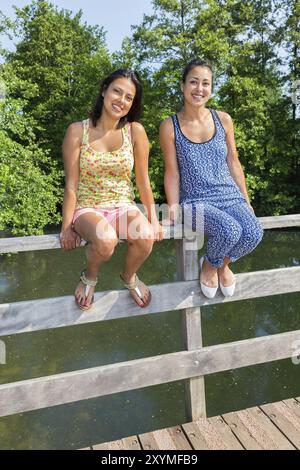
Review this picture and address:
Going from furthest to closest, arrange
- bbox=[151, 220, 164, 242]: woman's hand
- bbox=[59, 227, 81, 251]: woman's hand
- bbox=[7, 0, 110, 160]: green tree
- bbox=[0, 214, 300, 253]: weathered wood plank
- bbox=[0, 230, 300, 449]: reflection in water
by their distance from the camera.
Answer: bbox=[7, 0, 110, 160]: green tree → bbox=[0, 230, 300, 449]: reflection in water → bbox=[151, 220, 164, 242]: woman's hand → bbox=[59, 227, 81, 251]: woman's hand → bbox=[0, 214, 300, 253]: weathered wood plank

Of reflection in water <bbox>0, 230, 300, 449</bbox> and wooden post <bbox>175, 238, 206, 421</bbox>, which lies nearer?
wooden post <bbox>175, 238, 206, 421</bbox>

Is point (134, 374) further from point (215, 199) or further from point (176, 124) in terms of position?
point (176, 124)

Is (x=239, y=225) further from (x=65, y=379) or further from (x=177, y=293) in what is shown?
(x=65, y=379)

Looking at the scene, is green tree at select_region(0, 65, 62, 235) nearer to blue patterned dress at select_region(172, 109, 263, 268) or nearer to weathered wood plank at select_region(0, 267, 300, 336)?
blue patterned dress at select_region(172, 109, 263, 268)

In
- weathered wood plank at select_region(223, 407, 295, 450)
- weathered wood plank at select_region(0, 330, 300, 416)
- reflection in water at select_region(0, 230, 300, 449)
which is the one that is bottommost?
reflection in water at select_region(0, 230, 300, 449)

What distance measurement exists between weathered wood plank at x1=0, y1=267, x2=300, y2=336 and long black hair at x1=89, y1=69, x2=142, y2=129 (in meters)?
0.89

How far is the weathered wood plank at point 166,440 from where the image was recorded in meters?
2.13

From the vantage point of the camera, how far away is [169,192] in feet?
7.70

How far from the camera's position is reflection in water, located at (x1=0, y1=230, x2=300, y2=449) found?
4.61 meters

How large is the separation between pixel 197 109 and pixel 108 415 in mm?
3568

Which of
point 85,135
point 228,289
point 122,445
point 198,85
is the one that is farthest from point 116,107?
point 122,445

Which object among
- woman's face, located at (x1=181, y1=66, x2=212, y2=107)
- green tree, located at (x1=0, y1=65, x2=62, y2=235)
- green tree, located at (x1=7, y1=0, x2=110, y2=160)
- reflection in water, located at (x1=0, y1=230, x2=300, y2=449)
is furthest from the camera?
green tree, located at (x1=7, y1=0, x2=110, y2=160)

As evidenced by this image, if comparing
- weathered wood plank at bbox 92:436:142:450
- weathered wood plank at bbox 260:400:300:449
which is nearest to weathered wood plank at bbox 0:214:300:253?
weathered wood plank at bbox 92:436:142:450
